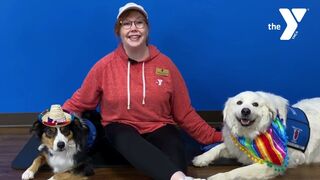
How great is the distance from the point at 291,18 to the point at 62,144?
6.55ft

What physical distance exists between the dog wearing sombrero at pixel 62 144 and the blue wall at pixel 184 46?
3.00ft

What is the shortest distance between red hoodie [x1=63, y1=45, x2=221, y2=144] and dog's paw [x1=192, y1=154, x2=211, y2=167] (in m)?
0.29

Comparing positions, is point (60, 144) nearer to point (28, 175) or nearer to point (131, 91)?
point (28, 175)

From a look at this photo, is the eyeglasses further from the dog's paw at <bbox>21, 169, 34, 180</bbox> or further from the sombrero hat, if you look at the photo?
the dog's paw at <bbox>21, 169, 34, 180</bbox>

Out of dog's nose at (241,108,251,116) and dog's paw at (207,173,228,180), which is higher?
dog's nose at (241,108,251,116)

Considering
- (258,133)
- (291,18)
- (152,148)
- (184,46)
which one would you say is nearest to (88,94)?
(152,148)

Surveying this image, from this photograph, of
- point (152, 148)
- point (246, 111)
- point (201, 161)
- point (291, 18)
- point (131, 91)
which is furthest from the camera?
point (291, 18)

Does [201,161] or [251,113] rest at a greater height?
[251,113]

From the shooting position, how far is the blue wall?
3.13 m

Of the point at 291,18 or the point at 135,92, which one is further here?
the point at 291,18

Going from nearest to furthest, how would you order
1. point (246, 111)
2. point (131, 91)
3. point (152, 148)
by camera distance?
1. point (152, 148)
2. point (246, 111)
3. point (131, 91)

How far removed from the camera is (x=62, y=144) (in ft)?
7.53

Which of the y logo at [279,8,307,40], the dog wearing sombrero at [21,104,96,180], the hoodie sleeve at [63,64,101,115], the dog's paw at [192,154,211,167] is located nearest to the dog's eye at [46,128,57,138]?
the dog wearing sombrero at [21,104,96,180]

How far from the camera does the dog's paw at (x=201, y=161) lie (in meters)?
2.65
